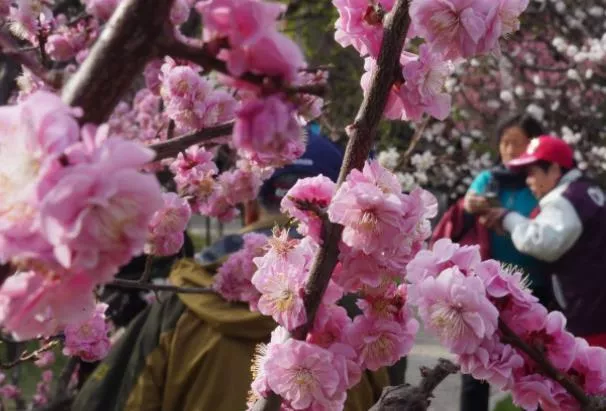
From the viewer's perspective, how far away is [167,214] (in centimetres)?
240

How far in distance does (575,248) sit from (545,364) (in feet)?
8.57

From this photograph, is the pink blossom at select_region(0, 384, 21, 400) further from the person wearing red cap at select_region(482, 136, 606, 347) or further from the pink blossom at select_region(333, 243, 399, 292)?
the pink blossom at select_region(333, 243, 399, 292)

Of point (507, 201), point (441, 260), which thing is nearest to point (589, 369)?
point (441, 260)

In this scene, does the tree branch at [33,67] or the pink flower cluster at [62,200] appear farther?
the tree branch at [33,67]

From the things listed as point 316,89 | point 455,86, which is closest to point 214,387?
point 316,89

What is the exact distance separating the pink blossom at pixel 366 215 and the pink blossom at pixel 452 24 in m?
0.25

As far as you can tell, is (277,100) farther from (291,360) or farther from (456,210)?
(456,210)

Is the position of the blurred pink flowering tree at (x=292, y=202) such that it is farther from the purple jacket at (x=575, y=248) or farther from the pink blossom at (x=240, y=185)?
the purple jacket at (x=575, y=248)

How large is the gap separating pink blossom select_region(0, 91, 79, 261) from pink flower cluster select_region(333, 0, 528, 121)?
660mm

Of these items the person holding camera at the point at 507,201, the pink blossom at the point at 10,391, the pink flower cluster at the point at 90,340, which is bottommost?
the pink blossom at the point at 10,391

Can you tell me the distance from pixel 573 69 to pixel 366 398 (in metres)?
6.09

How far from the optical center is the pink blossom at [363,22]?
1.49 m

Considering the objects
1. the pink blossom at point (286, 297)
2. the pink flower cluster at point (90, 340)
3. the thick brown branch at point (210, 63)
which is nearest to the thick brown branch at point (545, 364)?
the pink blossom at point (286, 297)

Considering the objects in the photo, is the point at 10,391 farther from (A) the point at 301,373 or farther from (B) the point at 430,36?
(B) the point at 430,36
